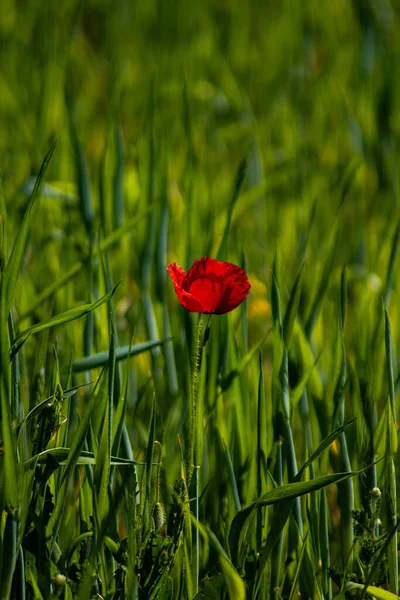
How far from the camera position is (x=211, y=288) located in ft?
2.72

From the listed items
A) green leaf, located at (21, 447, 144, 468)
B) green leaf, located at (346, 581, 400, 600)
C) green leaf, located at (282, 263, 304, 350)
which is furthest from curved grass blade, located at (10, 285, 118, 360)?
green leaf, located at (346, 581, 400, 600)

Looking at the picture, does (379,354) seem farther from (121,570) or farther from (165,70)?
(165,70)

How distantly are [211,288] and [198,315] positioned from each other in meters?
0.10

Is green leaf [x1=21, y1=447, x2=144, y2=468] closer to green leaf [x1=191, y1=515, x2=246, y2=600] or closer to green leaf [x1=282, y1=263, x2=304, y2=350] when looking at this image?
green leaf [x1=191, y1=515, x2=246, y2=600]

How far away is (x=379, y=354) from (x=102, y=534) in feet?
2.05

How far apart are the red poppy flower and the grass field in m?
0.05

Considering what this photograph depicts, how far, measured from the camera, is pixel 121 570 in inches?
33.1

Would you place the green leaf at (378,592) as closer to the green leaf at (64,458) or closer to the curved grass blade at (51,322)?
the green leaf at (64,458)

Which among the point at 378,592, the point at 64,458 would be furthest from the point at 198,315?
the point at 378,592

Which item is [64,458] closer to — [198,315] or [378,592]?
[198,315]

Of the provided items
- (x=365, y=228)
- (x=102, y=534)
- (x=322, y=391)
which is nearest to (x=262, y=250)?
(x=365, y=228)

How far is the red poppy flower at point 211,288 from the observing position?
82 centimetres

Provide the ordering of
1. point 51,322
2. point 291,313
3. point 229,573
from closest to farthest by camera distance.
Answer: point 229,573 < point 51,322 < point 291,313

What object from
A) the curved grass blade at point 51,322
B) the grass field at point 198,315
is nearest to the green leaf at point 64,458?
the grass field at point 198,315
